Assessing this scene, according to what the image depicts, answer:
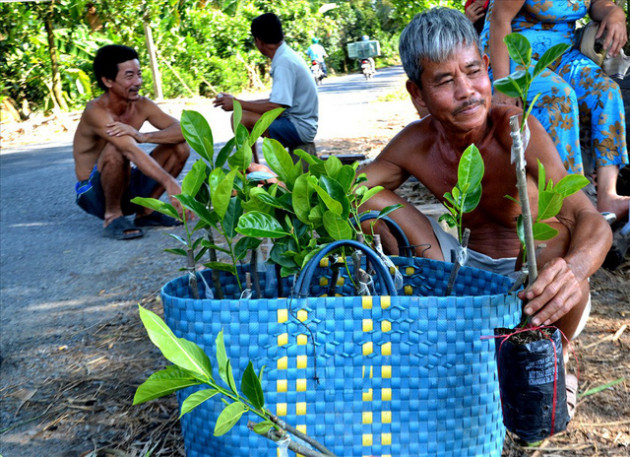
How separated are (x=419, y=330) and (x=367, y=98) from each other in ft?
46.9

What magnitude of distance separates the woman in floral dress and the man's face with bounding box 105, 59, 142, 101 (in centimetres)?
243

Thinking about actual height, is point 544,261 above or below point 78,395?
above

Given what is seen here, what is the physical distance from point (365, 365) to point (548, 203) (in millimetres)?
543

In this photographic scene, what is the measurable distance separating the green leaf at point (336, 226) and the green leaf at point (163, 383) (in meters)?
0.48

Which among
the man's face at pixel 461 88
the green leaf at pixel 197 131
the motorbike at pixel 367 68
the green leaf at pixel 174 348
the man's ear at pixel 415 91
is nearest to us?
the green leaf at pixel 174 348

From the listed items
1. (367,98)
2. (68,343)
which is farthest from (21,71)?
(68,343)

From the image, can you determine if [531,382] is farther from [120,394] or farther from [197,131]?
[120,394]

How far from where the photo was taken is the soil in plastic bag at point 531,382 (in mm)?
1400

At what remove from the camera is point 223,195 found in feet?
5.04

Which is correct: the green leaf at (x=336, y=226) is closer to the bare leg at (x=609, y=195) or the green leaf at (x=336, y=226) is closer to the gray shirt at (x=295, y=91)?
the bare leg at (x=609, y=195)

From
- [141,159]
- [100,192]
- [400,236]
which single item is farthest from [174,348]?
[100,192]

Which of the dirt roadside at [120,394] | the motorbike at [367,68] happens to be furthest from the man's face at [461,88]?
the motorbike at [367,68]

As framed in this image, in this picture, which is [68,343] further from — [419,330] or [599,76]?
[599,76]

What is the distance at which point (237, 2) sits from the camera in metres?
18.1
